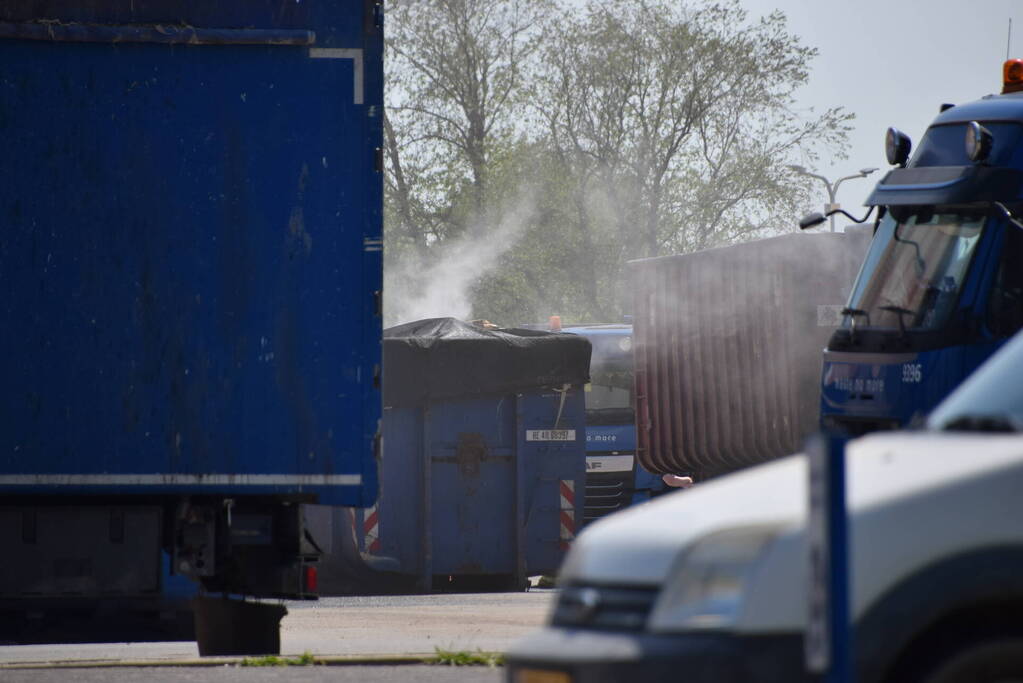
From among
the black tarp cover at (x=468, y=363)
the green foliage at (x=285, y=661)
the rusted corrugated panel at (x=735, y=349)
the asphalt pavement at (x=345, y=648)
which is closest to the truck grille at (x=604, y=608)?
the asphalt pavement at (x=345, y=648)

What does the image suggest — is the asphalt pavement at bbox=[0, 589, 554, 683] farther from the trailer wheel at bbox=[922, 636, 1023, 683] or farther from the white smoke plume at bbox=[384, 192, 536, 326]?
the white smoke plume at bbox=[384, 192, 536, 326]

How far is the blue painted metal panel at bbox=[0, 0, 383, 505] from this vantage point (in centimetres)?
709

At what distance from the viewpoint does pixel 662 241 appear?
37.8 meters

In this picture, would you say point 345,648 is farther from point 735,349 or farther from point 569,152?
point 569,152

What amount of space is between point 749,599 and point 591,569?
0.49 m

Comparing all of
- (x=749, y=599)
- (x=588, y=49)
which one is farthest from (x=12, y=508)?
(x=588, y=49)

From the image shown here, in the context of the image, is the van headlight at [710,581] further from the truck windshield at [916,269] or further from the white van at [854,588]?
the truck windshield at [916,269]

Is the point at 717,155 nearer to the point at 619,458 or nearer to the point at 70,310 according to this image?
the point at 619,458

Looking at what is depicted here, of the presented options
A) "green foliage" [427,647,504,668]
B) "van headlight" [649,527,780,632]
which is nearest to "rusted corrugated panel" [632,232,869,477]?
"green foliage" [427,647,504,668]

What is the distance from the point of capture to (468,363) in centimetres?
1458

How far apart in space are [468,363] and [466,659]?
6.27 meters

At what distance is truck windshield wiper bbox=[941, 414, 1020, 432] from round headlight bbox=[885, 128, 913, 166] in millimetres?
6375

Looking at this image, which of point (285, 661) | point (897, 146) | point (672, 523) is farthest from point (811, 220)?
point (672, 523)

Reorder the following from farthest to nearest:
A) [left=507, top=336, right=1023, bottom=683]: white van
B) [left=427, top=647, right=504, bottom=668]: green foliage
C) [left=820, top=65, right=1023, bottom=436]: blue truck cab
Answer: [left=820, top=65, right=1023, bottom=436]: blue truck cab < [left=427, top=647, right=504, bottom=668]: green foliage < [left=507, top=336, right=1023, bottom=683]: white van
